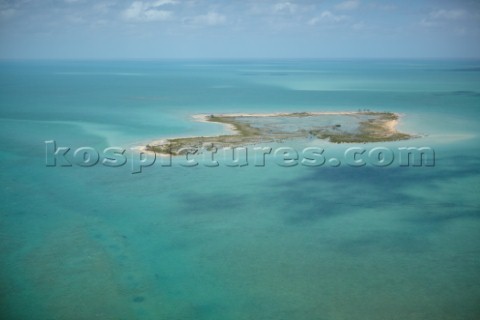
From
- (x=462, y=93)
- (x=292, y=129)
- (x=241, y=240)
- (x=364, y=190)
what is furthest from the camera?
(x=462, y=93)

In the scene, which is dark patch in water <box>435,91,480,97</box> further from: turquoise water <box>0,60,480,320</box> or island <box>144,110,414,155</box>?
turquoise water <box>0,60,480,320</box>

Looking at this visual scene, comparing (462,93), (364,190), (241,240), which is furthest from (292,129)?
(462,93)

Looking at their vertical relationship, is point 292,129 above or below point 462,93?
below

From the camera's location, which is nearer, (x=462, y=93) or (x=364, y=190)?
(x=364, y=190)

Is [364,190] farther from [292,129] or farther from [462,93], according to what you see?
[462,93]

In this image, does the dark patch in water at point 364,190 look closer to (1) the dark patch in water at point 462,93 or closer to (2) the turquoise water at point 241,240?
(2) the turquoise water at point 241,240

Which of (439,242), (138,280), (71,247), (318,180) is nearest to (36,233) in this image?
(71,247)

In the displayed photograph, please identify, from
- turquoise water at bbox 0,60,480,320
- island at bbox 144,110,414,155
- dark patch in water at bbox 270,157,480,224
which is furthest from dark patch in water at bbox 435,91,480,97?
dark patch in water at bbox 270,157,480,224

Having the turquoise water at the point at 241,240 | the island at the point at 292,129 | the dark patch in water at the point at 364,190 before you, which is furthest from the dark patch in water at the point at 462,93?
the dark patch in water at the point at 364,190
